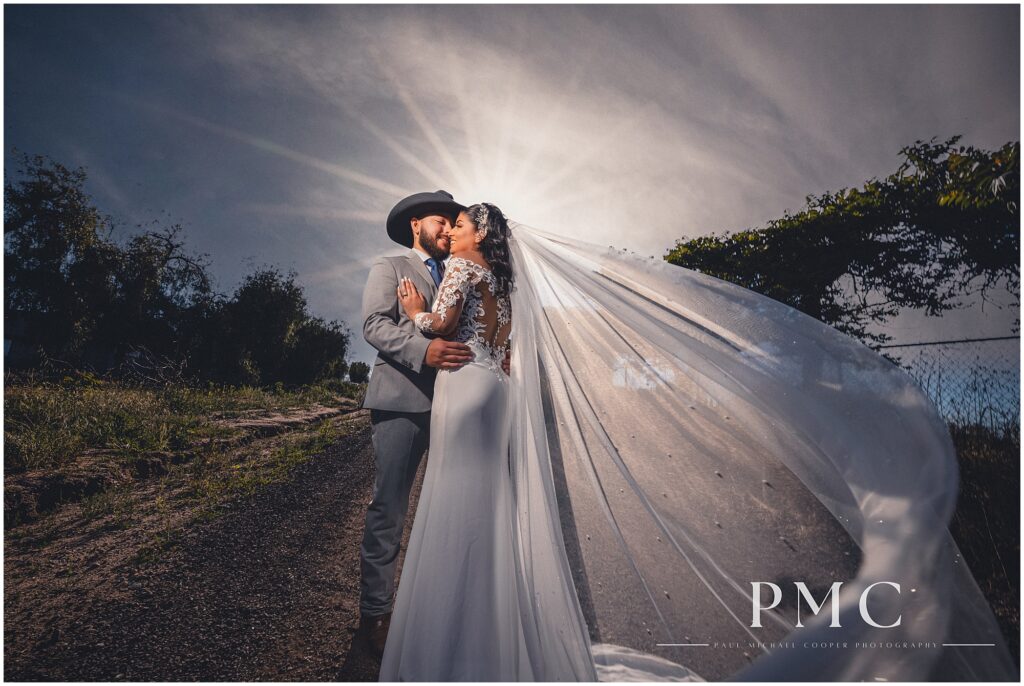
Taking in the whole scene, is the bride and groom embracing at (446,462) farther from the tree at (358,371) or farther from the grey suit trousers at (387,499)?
the tree at (358,371)

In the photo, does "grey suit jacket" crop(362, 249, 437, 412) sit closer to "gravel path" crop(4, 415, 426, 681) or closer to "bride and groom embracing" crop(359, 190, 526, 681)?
"bride and groom embracing" crop(359, 190, 526, 681)

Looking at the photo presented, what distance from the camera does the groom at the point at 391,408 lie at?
84.7 inches

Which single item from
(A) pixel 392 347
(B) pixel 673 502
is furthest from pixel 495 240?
(B) pixel 673 502

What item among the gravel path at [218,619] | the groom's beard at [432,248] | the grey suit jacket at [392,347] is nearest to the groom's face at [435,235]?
the groom's beard at [432,248]

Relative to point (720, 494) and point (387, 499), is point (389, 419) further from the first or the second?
point (720, 494)

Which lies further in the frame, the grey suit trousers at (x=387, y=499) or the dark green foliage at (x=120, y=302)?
the dark green foliage at (x=120, y=302)

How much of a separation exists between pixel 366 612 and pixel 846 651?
2154mm

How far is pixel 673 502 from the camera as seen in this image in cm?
215

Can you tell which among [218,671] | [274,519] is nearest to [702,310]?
[218,671]

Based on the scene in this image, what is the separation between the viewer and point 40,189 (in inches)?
529

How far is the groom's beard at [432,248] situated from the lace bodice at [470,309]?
0.47m

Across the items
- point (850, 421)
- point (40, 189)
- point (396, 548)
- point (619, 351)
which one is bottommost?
point (396, 548)

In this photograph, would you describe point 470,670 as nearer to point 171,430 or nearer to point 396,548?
point 396,548

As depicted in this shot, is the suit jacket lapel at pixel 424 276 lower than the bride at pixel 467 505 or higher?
higher
